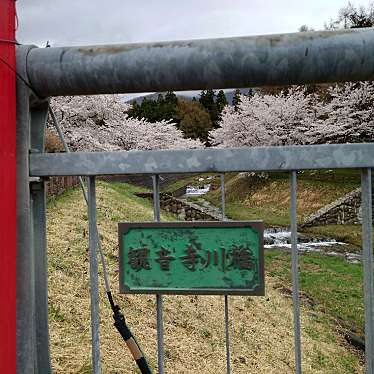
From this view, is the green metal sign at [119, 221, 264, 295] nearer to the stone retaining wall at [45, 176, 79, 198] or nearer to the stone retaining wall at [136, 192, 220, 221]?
the stone retaining wall at [45, 176, 79, 198]

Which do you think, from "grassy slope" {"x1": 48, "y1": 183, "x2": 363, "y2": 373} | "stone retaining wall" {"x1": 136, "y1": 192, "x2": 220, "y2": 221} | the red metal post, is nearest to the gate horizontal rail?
the red metal post

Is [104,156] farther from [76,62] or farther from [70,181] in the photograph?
[70,181]

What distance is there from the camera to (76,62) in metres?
1.30

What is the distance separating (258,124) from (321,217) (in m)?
7.24

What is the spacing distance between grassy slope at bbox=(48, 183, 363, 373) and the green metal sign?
226cm

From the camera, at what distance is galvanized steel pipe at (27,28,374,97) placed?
1.21 meters

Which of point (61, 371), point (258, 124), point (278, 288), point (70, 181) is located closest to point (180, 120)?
point (258, 124)

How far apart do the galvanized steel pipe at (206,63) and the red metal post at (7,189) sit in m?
0.07

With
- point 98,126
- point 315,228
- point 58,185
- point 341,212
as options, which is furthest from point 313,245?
point 98,126

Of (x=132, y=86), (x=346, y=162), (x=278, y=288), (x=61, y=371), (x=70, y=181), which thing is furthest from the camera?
(x=70, y=181)

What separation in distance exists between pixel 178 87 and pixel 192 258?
0.54 meters

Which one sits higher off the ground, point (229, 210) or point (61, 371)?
point (229, 210)

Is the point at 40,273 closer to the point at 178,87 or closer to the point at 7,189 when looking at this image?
the point at 7,189

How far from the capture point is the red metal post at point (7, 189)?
1271 mm
